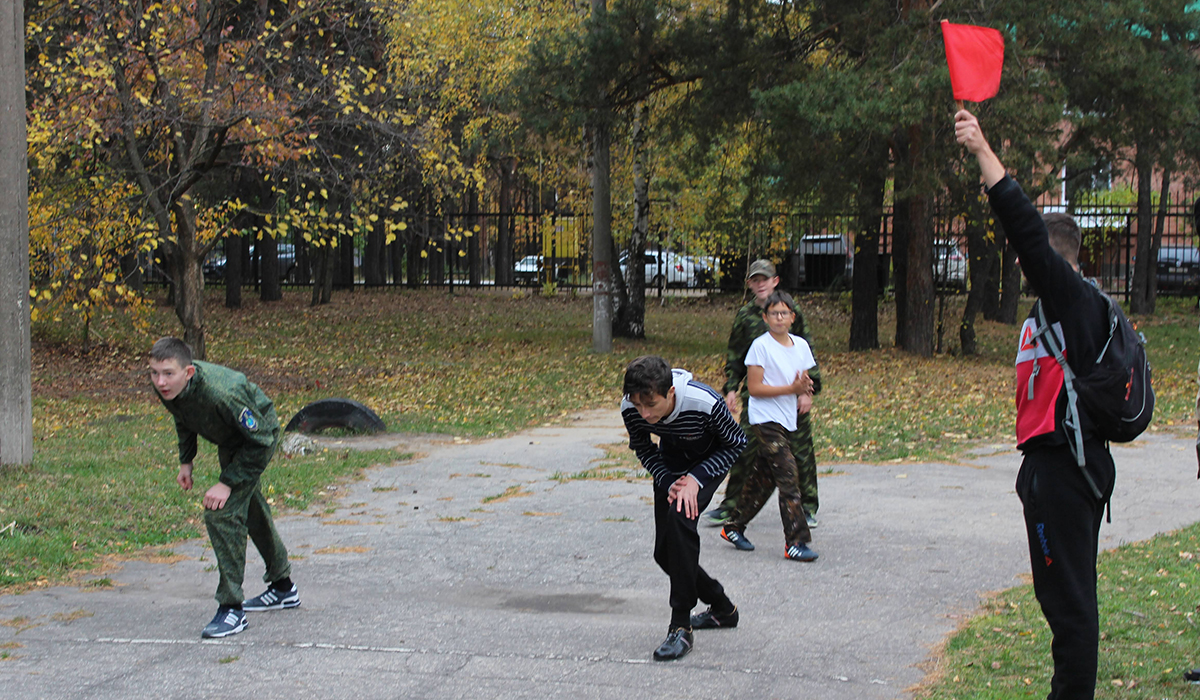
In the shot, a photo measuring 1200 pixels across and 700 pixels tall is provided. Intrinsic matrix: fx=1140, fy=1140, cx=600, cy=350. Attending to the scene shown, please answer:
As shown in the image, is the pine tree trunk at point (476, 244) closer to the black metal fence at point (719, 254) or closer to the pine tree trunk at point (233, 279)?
the black metal fence at point (719, 254)

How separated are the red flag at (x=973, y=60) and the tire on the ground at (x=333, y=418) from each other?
9405 mm

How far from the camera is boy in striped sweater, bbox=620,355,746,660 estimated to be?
16.2ft

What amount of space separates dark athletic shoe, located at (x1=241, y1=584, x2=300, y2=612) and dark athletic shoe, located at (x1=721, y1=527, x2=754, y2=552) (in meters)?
2.68

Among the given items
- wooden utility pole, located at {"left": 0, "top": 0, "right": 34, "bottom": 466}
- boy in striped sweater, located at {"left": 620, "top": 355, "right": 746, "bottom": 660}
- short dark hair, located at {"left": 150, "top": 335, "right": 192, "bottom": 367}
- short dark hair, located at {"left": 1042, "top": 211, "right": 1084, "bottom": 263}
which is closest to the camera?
short dark hair, located at {"left": 1042, "top": 211, "right": 1084, "bottom": 263}

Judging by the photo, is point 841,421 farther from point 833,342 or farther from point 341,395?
point 833,342

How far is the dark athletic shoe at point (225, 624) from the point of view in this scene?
17.6 ft

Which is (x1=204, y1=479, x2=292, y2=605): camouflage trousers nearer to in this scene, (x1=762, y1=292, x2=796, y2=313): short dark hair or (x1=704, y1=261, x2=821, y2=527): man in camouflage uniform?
(x1=704, y1=261, x2=821, y2=527): man in camouflage uniform

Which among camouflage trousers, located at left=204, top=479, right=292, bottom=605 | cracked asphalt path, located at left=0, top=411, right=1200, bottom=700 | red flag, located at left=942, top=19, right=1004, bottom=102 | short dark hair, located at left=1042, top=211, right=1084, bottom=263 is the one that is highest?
red flag, located at left=942, top=19, right=1004, bottom=102

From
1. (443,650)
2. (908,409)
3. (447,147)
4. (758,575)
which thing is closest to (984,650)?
(758,575)

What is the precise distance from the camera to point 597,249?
2081 cm

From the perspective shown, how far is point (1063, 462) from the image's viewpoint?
3719 millimetres

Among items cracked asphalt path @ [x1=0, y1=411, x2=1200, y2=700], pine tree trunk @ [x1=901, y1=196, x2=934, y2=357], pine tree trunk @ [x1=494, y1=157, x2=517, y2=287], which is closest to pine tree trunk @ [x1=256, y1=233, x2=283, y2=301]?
pine tree trunk @ [x1=494, y1=157, x2=517, y2=287]

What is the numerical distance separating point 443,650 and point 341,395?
471 inches

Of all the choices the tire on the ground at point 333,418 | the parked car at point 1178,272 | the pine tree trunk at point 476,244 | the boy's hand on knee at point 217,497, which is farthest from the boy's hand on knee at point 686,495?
the pine tree trunk at point 476,244
